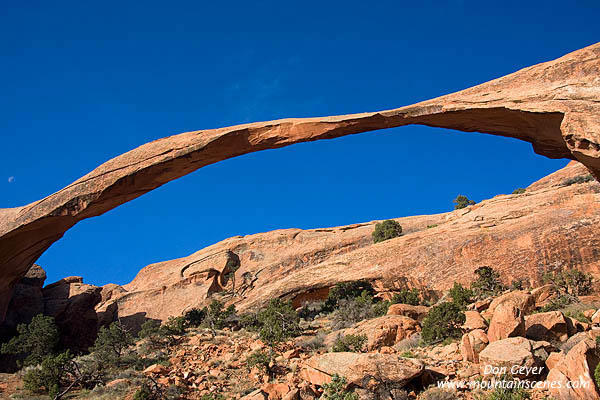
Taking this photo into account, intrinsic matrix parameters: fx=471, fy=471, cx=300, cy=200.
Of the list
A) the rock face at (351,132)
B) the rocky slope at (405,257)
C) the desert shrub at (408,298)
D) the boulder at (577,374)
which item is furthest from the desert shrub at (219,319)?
the boulder at (577,374)

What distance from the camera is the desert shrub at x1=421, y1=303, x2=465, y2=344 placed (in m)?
11.9

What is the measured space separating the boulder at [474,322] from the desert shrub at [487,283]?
632 cm

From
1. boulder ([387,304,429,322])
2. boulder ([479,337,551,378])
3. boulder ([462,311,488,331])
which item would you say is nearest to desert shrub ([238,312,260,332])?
boulder ([387,304,429,322])

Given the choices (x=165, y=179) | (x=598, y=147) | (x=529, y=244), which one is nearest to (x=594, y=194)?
(x=529, y=244)

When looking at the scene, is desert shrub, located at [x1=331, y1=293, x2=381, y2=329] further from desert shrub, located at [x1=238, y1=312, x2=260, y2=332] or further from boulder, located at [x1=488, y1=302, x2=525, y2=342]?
boulder, located at [x1=488, y1=302, x2=525, y2=342]

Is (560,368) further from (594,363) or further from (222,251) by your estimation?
(222,251)

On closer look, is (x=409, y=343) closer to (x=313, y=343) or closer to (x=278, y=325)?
(x=313, y=343)

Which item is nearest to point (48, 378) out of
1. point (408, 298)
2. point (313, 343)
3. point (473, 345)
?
point (313, 343)

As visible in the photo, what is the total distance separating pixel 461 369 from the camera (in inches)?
368

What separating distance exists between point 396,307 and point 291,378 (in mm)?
6441

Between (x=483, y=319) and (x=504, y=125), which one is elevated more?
(x=504, y=125)

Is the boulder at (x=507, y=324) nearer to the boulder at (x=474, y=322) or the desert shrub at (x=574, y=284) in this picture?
the boulder at (x=474, y=322)

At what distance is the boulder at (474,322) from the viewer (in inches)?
465

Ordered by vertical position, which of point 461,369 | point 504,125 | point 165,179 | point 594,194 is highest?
point 165,179
